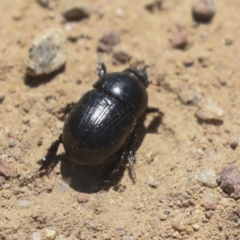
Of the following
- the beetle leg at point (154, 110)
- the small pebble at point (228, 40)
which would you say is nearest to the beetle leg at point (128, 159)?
the beetle leg at point (154, 110)

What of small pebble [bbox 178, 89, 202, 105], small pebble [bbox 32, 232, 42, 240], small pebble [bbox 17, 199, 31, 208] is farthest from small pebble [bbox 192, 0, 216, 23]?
small pebble [bbox 32, 232, 42, 240]

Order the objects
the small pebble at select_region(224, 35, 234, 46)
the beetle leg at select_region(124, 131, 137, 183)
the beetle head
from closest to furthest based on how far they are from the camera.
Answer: the beetle leg at select_region(124, 131, 137, 183), the beetle head, the small pebble at select_region(224, 35, 234, 46)

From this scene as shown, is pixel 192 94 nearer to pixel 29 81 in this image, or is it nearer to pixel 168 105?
pixel 168 105

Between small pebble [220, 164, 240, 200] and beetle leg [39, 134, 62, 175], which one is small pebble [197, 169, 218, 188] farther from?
beetle leg [39, 134, 62, 175]

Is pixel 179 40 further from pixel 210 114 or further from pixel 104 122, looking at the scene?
pixel 104 122

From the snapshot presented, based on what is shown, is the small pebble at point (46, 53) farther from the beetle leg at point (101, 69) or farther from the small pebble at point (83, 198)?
the small pebble at point (83, 198)

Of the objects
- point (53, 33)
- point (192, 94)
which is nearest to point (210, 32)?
point (192, 94)
